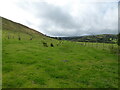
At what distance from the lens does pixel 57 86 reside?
1466cm

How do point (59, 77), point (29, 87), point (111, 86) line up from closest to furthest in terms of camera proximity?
1. point (29, 87)
2. point (111, 86)
3. point (59, 77)

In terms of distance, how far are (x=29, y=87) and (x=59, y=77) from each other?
5.88 m

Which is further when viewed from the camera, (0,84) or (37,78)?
(37,78)

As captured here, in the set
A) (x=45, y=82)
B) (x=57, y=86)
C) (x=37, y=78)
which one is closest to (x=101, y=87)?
(x=57, y=86)

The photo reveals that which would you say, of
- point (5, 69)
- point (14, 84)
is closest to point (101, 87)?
point (14, 84)

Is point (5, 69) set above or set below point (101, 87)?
above

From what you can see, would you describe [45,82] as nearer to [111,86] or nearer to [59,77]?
[59,77]

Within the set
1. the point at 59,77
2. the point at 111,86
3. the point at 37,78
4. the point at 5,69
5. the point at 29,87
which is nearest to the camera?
the point at 29,87

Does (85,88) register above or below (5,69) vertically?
below

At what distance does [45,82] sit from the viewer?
15.8 metres

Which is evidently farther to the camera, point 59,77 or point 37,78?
point 59,77

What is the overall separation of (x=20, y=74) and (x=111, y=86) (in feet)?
51.7

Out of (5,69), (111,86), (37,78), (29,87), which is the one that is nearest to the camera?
(29,87)

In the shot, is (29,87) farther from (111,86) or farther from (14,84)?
(111,86)
